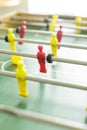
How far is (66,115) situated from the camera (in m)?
1.05

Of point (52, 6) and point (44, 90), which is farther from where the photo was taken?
point (52, 6)

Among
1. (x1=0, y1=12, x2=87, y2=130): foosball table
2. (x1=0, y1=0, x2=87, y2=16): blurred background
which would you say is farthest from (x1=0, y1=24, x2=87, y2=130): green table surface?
(x1=0, y1=0, x2=87, y2=16): blurred background

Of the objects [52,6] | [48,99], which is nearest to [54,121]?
[48,99]

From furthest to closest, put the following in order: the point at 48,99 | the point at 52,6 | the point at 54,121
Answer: the point at 52,6 < the point at 48,99 < the point at 54,121

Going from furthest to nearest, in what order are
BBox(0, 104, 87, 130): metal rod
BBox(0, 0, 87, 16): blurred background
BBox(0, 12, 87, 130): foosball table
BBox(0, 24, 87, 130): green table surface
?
BBox(0, 0, 87, 16): blurred background
BBox(0, 24, 87, 130): green table surface
BBox(0, 12, 87, 130): foosball table
BBox(0, 104, 87, 130): metal rod

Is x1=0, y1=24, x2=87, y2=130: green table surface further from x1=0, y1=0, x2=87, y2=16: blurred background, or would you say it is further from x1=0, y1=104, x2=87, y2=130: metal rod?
x1=0, y1=0, x2=87, y2=16: blurred background

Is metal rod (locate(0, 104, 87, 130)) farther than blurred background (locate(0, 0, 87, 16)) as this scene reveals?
No

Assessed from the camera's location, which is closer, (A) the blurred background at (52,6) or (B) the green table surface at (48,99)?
(B) the green table surface at (48,99)

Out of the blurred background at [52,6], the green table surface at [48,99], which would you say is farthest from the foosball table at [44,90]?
the blurred background at [52,6]

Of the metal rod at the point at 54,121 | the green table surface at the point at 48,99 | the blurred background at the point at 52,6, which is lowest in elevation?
the green table surface at the point at 48,99

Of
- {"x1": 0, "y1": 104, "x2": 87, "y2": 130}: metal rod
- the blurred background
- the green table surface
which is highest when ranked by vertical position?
{"x1": 0, "y1": 104, "x2": 87, "y2": 130}: metal rod

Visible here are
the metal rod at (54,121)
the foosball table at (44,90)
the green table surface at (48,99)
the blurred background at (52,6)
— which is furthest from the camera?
the blurred background at (52,6)

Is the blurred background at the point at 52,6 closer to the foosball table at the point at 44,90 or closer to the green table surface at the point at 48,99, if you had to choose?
the foosball table at the point at 44,90

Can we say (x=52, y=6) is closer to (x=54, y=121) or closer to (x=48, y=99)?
(x=48, y=99)
